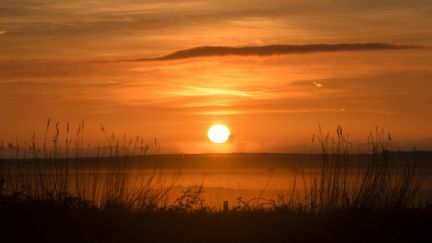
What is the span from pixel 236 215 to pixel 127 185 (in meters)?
2.64

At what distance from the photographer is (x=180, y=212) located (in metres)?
12.9

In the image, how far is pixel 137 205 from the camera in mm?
13703

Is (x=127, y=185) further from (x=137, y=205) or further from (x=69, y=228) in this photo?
(x=69, y=228)

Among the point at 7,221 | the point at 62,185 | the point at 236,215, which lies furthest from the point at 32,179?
the point at 236,215

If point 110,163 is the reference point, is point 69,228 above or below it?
below

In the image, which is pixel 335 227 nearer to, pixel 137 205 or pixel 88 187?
pixel 137 205

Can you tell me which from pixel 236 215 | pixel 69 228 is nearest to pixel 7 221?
pixel 69 228

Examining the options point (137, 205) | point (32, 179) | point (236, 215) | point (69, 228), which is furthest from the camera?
point (32, 179)

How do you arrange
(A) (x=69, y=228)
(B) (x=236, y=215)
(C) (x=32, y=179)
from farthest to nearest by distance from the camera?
(C) (x=32, y=179) → (B) (x=236, y=215) → (A) (x=69, y=228)

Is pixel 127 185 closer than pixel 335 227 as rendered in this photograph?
No

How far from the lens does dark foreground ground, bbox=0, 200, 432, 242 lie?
10.9 m

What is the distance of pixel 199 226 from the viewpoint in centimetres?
1172

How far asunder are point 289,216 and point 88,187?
4457mm

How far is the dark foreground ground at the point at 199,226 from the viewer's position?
10898mm
